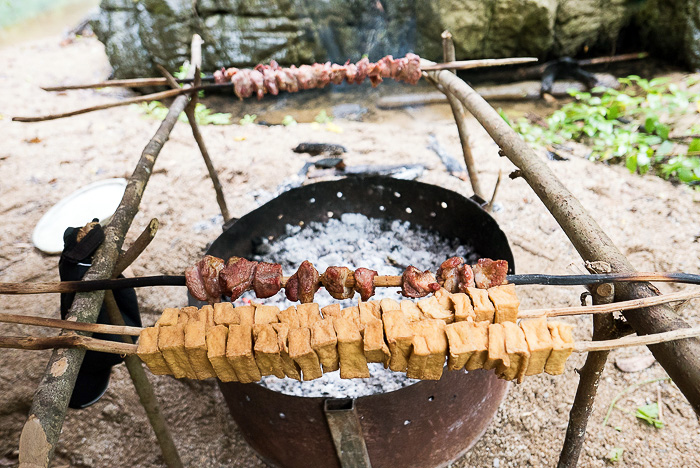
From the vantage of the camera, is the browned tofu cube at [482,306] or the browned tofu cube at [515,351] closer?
the browned tofu cube at [515,351]

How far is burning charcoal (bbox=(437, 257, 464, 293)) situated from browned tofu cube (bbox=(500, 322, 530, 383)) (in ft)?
1.17

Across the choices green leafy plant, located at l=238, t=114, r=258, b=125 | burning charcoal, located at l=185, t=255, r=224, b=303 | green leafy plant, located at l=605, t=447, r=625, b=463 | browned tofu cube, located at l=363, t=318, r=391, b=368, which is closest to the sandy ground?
green leafy plant, located at l=605, t=447, r=625, b=463

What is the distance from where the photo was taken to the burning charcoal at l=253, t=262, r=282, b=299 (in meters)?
2.03

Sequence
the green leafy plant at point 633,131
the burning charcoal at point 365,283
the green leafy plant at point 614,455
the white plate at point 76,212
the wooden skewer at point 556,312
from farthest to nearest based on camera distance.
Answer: the green leafy plant at point 633,131
the white plate at point 76,212
the green leafy plant at point 614,455
the burning charcoal at point 365,283
the wooden skewer at point 556,312

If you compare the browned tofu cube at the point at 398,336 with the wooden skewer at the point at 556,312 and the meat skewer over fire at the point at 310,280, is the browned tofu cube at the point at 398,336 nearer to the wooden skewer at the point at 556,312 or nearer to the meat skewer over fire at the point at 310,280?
the meat skewer over fire at the point at 310,280

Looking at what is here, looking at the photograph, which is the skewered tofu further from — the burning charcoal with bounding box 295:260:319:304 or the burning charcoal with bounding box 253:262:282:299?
the burning charcoal with bounding box 253:262:282:299


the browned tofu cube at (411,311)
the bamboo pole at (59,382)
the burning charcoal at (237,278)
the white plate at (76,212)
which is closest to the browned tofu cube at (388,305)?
the browned tofu cube at (411,311)

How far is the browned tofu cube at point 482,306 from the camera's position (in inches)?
64.2

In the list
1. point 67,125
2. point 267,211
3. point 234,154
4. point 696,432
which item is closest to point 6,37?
point 67,125

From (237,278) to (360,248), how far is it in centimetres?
199

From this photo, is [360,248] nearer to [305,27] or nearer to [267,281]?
[267,281]

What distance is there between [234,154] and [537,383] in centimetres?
485

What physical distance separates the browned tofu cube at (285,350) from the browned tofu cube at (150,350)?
0.46 metres

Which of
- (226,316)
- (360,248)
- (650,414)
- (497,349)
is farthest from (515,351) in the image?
(360,248)
